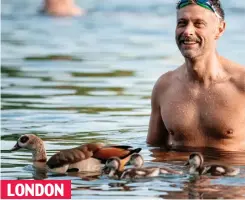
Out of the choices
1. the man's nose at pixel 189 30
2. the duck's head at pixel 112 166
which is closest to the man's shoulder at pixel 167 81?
the man's nose at pixel 189 30

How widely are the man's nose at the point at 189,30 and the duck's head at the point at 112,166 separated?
157 cm

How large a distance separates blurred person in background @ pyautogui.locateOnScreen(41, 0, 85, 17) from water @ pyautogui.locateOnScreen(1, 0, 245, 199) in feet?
1.15

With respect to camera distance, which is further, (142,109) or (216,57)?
(142,109)

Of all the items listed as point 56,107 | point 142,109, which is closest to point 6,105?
point 56,107

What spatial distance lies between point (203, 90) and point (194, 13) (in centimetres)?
82

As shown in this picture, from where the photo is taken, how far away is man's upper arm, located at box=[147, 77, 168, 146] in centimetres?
1241

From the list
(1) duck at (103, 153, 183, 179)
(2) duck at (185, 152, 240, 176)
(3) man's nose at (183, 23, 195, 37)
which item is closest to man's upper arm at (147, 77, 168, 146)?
(3) man's nose at (183, 23, 195, 37)

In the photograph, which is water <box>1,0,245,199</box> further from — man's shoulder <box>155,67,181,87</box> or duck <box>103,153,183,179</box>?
man's shoulder <box>155,67,181,87</box>

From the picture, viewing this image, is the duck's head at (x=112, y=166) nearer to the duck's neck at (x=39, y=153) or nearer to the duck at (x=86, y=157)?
the duck at (x=86, y=157)

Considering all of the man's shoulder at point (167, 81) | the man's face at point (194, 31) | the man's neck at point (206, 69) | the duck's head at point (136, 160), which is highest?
the man's face at point (194, 31)

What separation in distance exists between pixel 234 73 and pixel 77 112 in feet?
13.9

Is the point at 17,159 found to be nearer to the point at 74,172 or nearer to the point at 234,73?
the point at 74,172

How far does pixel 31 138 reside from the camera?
11695mm

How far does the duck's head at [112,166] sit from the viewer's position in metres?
10.7
